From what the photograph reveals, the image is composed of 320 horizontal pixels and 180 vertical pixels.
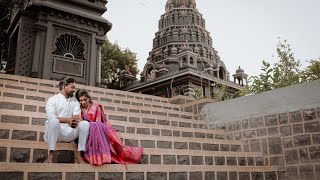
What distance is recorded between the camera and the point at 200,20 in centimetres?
4666

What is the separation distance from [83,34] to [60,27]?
3.22 feet

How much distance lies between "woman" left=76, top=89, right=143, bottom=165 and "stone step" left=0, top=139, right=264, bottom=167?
31 cm

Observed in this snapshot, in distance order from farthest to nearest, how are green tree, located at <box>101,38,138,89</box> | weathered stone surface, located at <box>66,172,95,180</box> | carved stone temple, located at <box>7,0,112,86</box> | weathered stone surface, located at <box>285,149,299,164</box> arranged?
green tree, located at <box>101,38,138,89</box>, carved stone temple, located at <box>7,0,112,86</box>, weathered stone surface, located at <box>285,149,299,164</box>, weathered stone surface, located at <box>66,172,95,180</box>

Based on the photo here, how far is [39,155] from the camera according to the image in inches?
145

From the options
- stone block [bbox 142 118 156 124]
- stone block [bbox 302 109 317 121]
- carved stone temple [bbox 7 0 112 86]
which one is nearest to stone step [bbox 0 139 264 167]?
stone block [bbox 302 109 317 121]

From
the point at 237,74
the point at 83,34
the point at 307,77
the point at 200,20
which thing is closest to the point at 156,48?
the point at 200,20

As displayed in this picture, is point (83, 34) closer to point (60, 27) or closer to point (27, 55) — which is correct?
point (60, 27)

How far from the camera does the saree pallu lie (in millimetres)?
3533

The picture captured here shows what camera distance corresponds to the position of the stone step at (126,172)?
2.93 meters

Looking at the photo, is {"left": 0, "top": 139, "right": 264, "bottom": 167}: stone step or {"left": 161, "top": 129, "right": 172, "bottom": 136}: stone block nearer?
{"left": 0, "top": 139, "right": 264, "bottom": 167}: stone step

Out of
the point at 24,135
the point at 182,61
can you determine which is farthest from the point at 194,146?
the point at 182,61

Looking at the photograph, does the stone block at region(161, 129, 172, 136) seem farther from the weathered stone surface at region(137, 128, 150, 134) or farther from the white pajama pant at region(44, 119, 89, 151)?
the white pajama pant at region(44, 119, 89, 151)

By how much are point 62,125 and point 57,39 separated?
29.5ft

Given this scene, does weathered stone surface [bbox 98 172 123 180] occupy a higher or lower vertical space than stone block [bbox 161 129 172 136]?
lower
